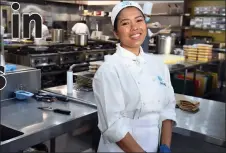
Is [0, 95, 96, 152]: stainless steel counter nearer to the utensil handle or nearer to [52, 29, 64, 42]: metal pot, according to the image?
the utensil handle

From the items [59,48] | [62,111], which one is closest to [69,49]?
[59,48]

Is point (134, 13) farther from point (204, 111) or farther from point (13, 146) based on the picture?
point (204, 111)

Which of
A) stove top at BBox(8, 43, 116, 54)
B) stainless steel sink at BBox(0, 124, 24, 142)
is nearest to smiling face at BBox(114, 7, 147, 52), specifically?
stainless steel sink at BBox(0, 124, 24, 142)

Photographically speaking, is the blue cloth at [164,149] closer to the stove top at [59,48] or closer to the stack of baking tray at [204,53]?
the stove top at [59,48]

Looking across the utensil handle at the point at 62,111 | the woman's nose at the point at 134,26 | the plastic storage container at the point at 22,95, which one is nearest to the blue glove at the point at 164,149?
the woman's nose at the point at 134,26

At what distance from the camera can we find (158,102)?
135cm

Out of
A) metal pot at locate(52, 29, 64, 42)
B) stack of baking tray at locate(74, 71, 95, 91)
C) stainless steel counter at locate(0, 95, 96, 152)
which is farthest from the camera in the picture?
metal pot at locate(52, 29, 64, 42)

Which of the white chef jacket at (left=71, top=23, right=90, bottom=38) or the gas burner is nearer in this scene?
the white chef jacket at (left=71, top=23, right=90, bottom=38)

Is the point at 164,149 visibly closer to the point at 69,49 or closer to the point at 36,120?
the point at 36,120

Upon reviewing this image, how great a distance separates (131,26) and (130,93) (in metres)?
0.31

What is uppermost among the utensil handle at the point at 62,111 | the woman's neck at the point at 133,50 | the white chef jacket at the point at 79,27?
the white chef jacket at the point at 79,27

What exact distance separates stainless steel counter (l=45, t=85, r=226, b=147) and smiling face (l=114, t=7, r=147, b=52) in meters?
0.77

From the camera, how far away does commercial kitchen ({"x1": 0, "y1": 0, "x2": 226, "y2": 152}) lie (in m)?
1.68

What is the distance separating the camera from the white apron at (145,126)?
1.31 metres
